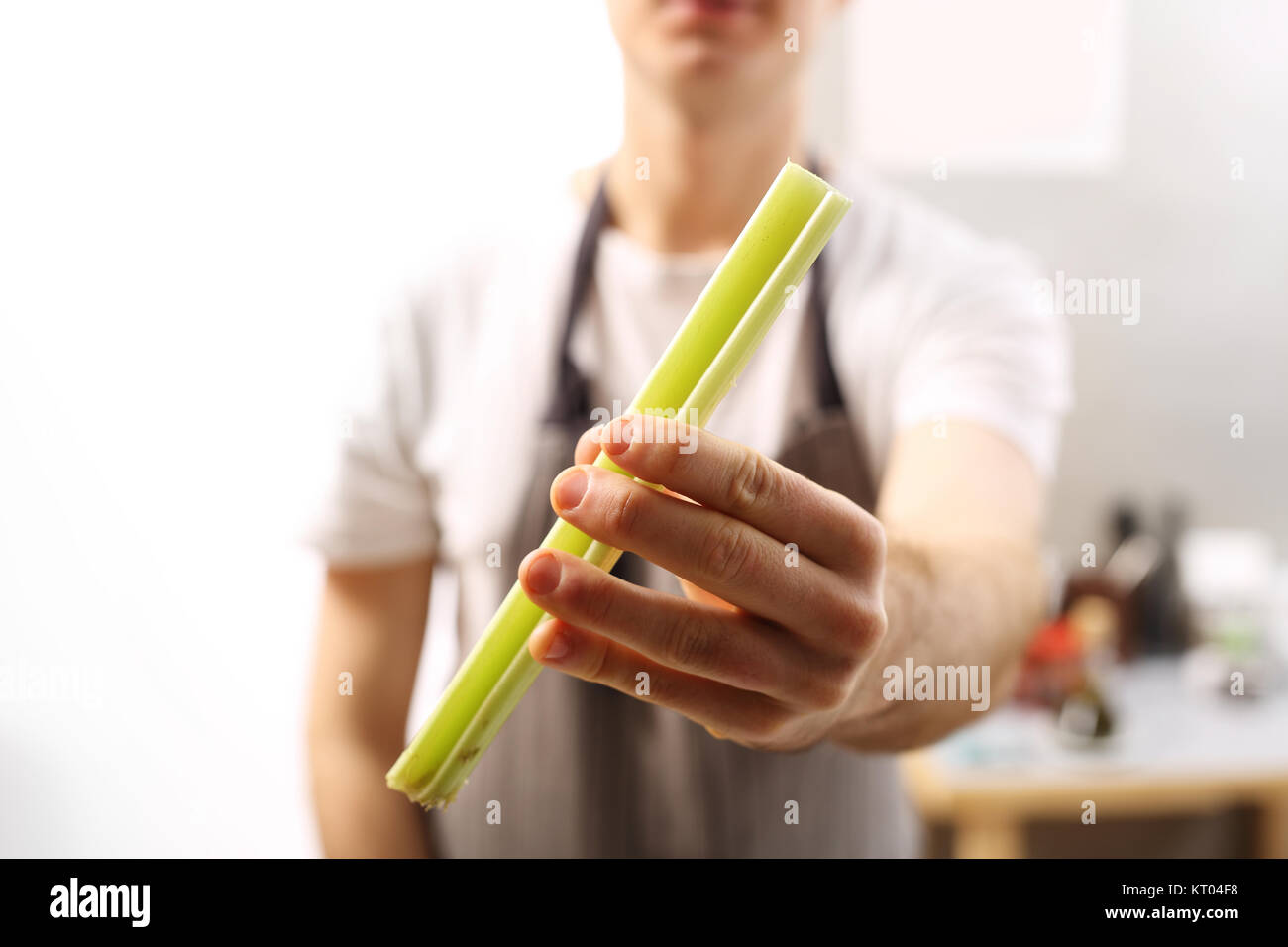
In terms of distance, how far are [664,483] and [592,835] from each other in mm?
385

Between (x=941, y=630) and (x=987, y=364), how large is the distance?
19 centimetres

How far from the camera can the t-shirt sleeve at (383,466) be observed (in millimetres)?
547

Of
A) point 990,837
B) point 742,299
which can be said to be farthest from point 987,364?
point 990,837

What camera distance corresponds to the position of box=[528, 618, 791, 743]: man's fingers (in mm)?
260

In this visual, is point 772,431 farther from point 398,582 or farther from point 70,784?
point 70,784

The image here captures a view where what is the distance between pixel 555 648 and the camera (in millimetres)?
258

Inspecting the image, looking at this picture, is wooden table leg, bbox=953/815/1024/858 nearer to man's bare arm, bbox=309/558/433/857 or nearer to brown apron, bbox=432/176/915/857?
brown apron, bbox=432/176/915/857

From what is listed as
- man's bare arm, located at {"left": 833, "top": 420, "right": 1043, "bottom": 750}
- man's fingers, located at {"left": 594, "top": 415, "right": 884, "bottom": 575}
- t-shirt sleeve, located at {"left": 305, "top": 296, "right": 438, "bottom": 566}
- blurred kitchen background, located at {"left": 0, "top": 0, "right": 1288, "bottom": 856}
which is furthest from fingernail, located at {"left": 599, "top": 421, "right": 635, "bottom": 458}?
blurred kitchen background, located at {"left": 0, "top": 0, "right": 1288, "bottom": 856}

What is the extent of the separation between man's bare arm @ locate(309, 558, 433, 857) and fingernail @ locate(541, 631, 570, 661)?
34 centimetres

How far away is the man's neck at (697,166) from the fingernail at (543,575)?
34cm

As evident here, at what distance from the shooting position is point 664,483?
0.77 ft

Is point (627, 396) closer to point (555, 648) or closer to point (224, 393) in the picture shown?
point (555, 648)

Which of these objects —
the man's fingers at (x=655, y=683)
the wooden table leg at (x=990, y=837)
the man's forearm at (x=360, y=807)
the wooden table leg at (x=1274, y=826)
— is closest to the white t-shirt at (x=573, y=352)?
the man's forearm at (x=360, y=807)

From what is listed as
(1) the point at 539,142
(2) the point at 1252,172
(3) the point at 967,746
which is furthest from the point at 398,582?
(2) the point at 1252,172
